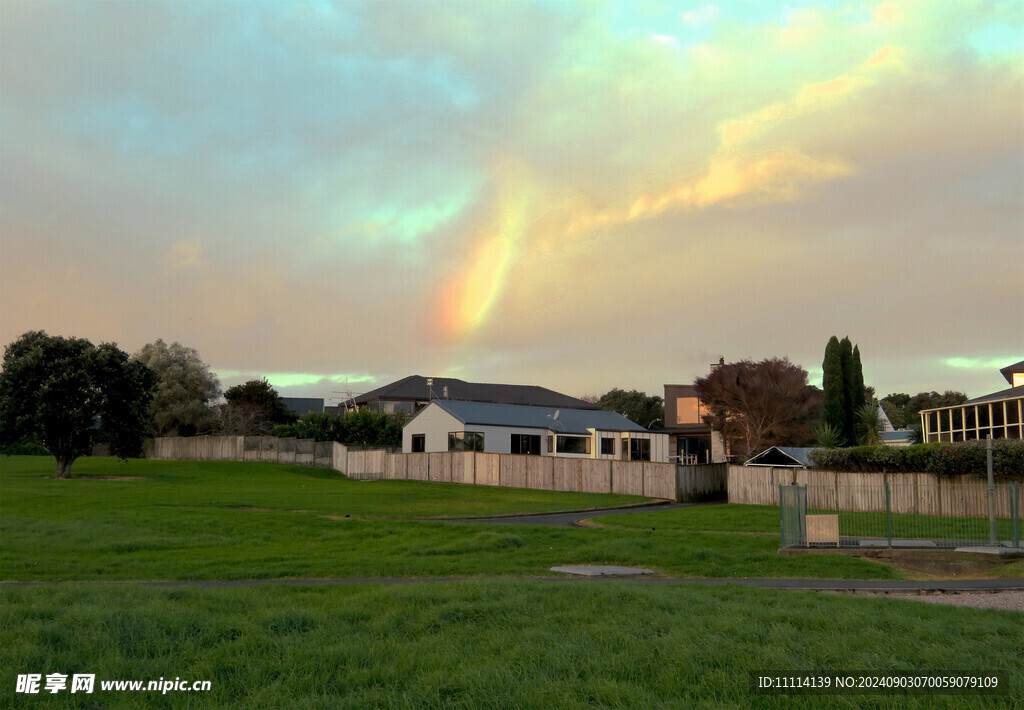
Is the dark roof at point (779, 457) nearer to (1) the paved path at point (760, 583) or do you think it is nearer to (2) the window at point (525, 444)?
(2) the window at point (525, 444)

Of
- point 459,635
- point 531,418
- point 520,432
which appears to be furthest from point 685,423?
point 459,635

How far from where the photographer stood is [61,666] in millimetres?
7980

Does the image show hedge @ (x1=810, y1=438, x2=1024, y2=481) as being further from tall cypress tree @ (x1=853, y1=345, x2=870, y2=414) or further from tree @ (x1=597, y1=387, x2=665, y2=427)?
tree @ (x1=597, y1=387, x2=665, y2=427)

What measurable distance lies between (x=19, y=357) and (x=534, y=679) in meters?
50.0

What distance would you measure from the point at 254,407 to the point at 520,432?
114ft

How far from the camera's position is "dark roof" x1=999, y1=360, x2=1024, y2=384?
53.1 m

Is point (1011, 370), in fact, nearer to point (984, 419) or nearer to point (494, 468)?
point (984, 419)

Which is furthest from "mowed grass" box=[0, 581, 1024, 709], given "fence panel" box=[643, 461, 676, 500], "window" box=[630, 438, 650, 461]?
"window" box=[630, 438, 650, 461]

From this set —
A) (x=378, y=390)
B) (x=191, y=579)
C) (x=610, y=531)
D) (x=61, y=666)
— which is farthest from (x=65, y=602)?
(x=378, y=390)

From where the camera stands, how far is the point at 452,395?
96.5 m

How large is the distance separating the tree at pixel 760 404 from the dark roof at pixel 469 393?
87.7 ft

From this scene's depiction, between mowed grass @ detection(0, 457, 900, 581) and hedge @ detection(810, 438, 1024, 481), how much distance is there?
756 centimetres

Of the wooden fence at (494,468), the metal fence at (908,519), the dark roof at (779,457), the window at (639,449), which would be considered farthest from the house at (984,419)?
the window at (639,449)

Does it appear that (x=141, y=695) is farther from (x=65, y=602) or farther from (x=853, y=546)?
(x=853, y=546)
